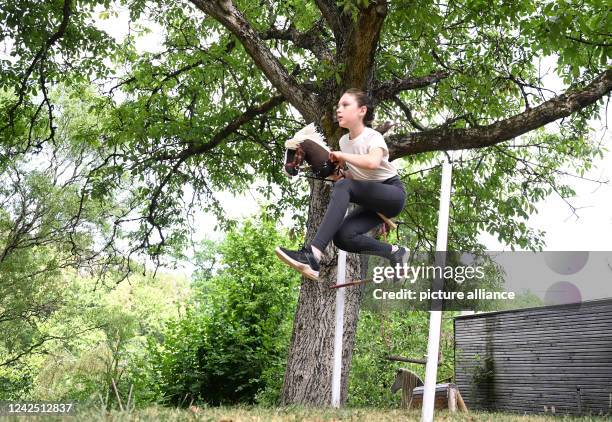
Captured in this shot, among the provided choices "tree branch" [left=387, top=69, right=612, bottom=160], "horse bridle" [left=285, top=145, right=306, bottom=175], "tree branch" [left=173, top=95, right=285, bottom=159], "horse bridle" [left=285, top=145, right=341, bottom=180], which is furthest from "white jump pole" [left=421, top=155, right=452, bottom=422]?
"tree branch" [left=173, top=95, right=285, bottom=159]

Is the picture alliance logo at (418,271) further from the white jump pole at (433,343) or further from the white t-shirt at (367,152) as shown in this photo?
the white t-shirt at (367,152)

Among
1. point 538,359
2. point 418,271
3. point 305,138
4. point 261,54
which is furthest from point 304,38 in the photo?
point 538,359

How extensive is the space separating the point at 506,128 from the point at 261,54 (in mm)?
2935

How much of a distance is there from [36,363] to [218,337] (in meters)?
15.5

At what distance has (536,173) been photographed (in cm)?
1105

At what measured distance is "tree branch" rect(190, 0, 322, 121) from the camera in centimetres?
755

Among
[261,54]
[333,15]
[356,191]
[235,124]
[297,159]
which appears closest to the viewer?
[356,191]

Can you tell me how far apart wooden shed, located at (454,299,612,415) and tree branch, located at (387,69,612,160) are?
490 cm

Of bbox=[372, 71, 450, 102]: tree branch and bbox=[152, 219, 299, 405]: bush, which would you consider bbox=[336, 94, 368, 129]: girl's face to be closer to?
bbox=[372, 71, 450, 102]: tree branch

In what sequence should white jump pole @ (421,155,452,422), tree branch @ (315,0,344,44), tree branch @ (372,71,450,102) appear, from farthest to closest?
1. tree branch @ (372,71,450,102)
2. tree branch @ (315,0,344,44)
3. white jump pole @ (421,155,452,422)

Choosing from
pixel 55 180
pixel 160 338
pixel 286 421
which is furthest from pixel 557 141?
pixel 160 338

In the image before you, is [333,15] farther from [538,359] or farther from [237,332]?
[237,332]

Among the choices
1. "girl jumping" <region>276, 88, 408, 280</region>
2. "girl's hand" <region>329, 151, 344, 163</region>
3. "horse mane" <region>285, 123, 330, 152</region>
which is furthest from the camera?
"horse mane" <region>285, 123, 330, 152</region>

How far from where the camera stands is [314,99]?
26.0 ft
